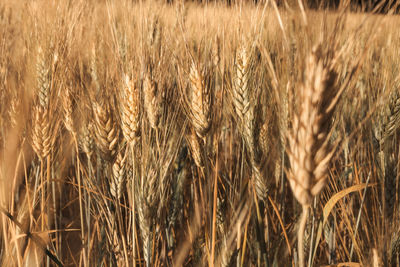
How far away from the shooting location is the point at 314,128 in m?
0.47

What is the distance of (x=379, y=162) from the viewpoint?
119cm

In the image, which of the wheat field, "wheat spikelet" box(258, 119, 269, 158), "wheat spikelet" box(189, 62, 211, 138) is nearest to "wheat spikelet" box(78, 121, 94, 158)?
the wheat field

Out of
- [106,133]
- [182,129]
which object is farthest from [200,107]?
[106,133]

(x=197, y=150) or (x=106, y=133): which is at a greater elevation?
(x=106, y=133)

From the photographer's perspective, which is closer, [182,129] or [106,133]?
[106,133]

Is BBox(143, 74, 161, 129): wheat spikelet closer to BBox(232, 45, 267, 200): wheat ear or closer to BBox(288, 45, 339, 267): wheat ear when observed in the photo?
BBox(232, 45, 267, 200): wheat ear

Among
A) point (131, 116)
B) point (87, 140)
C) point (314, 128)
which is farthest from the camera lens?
point (87, 140)

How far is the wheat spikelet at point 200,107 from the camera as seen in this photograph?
84 cm

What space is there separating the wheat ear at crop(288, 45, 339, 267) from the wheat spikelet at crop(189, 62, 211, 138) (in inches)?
15.1

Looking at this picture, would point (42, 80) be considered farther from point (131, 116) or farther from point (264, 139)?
point (264, 139)

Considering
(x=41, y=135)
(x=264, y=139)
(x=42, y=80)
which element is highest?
(x=42, y=80)

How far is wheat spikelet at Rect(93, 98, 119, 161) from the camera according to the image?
2.48ft

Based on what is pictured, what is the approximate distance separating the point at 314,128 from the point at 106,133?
482 millimetres

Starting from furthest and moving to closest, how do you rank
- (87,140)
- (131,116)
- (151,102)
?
(87,140) < (151,102) < (131,116)
